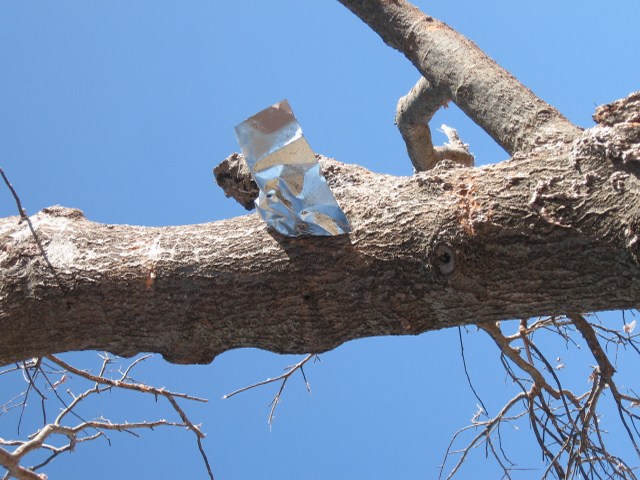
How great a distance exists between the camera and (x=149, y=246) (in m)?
1.46

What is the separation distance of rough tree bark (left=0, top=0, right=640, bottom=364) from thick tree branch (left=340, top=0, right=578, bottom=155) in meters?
0.41

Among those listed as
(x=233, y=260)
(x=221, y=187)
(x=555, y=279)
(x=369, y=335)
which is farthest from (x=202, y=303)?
(x=555, y=279)

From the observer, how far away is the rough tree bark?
1.20 metres

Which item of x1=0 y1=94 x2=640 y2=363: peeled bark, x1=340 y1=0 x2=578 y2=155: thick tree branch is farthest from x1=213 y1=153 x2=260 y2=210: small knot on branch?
x1=340 y1=0 x2=578 y2=155: thick tree branch

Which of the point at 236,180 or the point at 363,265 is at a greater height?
the point at 236,180

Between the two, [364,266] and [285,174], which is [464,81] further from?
[364,266]

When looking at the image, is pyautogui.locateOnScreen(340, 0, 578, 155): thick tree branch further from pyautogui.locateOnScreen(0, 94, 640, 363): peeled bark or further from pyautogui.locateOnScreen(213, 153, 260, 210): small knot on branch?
pyautogui.locateOnScreen(213, 153, 260, 210): small knot on branch

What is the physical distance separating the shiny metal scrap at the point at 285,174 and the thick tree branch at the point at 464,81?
618 millimetres

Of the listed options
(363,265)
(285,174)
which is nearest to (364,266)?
(363,265)

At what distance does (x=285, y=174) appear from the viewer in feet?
4.69

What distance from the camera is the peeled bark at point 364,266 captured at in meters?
1.20

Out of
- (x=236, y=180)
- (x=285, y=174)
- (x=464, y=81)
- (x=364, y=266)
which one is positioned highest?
(x=464, y=81)

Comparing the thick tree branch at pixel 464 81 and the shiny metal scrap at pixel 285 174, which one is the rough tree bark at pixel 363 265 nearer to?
the shiny metal scrap at pixel 285 174

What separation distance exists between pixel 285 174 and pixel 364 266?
11.2 inches
